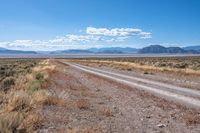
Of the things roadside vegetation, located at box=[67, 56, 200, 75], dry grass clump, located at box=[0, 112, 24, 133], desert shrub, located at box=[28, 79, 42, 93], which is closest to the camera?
dry grass clump, located at box=[0, 112, 24, 133]

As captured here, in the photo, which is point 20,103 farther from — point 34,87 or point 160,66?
point 160,66

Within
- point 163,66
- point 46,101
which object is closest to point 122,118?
point 46,101

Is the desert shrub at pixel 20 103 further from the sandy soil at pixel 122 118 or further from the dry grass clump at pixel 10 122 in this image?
the dry grass clump at pixel 10 122

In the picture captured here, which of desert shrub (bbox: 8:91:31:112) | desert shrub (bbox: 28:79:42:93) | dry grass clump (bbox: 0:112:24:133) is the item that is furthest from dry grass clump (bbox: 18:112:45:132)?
desert shrub (bbox: 28:79:42:93)

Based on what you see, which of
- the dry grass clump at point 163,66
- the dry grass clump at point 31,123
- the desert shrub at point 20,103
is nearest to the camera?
the dry grass clump at point 31,123

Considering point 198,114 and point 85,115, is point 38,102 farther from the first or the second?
point 198,114

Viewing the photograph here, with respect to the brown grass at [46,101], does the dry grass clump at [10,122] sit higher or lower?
higher

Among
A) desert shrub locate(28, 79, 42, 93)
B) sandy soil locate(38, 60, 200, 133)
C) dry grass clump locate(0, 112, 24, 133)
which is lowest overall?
sandy soil locate(38, 60, 200, 133)

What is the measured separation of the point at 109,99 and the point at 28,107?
5274 mm

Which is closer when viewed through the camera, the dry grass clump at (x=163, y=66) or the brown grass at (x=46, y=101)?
the brown grass at (x=46, y=101)

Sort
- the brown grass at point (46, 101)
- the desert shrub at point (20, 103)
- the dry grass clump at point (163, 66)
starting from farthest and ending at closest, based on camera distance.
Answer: the dry grass clump at point (163, 66) → the brown grass at point (46, 101) → the desert shrub at point (20, 103)

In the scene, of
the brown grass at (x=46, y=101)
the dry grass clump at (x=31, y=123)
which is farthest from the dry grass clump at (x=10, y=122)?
the brown grass at (x=46, y=101)

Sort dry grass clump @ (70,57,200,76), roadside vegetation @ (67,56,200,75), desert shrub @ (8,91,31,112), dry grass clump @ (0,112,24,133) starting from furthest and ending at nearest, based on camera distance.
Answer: roadside vegetation @ (67,56,200,75), dry grass clump @ (70,57,200,76), desert shrub @ (8,91,31,112), dry grass clump @ (0,112,24,133)

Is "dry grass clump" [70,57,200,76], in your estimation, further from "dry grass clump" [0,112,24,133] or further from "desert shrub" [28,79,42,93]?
"dry grass clump" [0,112,24,133]
